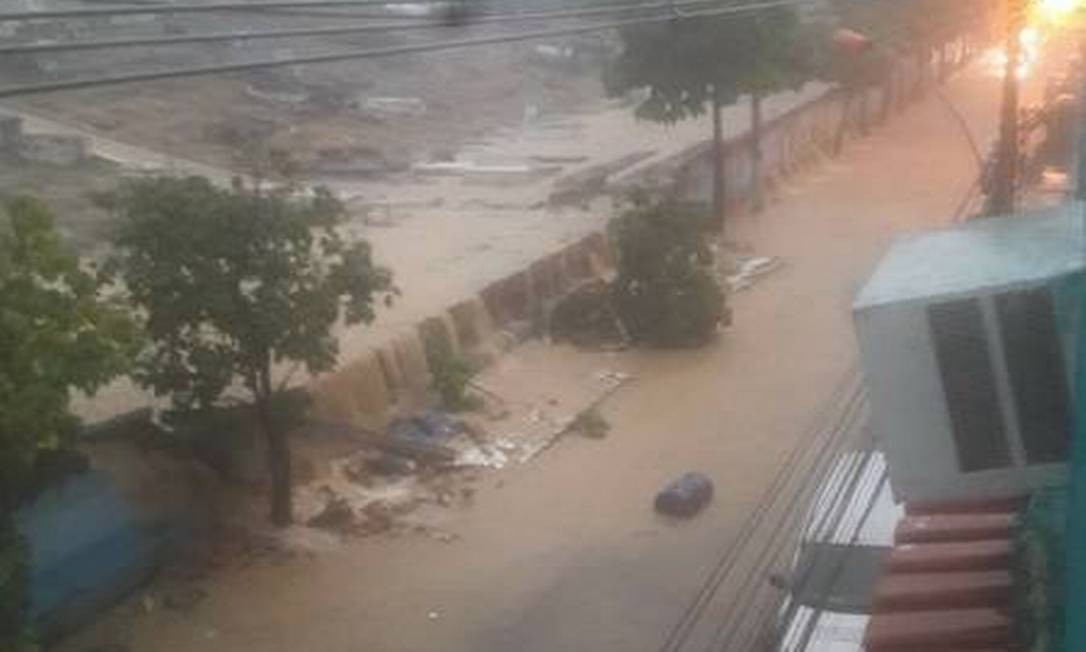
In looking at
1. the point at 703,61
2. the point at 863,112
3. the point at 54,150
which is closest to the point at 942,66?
the point at 863,112

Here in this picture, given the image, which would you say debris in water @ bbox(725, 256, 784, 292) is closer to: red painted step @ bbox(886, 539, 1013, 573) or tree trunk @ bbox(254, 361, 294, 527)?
tree trunk @ bbox(254, 361, 294, 527)

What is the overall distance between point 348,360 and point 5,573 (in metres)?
8.32

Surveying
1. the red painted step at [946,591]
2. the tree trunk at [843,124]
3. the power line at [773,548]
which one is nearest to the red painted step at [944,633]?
the red painted step at [946,591]

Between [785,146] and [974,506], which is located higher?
[974,506]

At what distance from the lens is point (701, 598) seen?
45.1ft

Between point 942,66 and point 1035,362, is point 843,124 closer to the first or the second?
point 942,66

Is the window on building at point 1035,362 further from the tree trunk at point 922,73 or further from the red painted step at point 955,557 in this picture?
the tree trunk at point 922,73

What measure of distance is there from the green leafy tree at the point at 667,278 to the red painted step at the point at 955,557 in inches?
640

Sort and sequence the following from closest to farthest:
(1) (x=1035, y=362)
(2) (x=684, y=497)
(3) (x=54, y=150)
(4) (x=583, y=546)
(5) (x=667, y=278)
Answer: (1) (x=1035, y=362), (4) (x=583, y=546), (2) (x=684, y=497), (5) (x=667, y=278), (3) (x=54, y=150)

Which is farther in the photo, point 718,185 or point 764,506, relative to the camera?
point 718,185

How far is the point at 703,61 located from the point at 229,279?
15.0 metres

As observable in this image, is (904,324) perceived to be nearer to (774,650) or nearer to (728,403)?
(774,650)

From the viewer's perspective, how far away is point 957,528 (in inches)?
241

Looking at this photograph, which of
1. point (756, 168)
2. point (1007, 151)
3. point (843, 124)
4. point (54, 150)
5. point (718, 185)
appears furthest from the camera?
point (843, 124)
